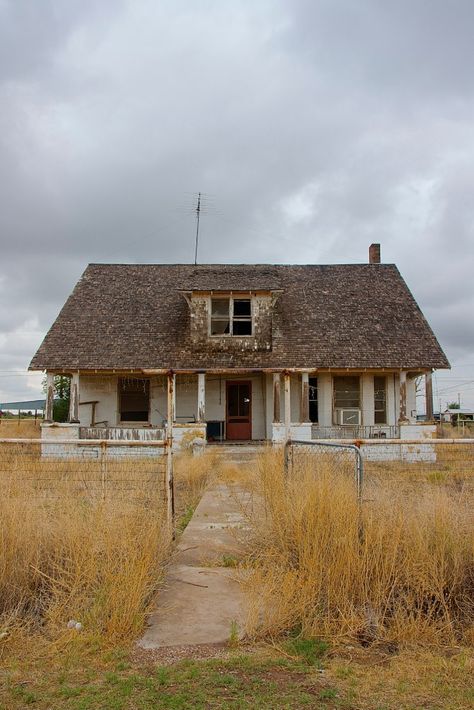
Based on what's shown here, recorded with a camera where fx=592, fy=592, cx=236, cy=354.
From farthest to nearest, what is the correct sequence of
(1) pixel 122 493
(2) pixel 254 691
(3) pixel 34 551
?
(1) pixel 122 493 < (3) pixel 34 551 < (2) pixel 254 691

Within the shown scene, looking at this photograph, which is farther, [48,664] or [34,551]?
[34,551]

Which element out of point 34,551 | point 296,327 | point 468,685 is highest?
point 296,327

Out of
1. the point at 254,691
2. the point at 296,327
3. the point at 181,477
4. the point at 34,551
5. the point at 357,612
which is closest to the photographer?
the point at 254,691

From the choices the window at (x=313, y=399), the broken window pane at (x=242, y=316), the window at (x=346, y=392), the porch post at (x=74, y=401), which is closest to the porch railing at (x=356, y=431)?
the window at (x=313, y=399)

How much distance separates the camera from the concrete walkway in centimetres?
460

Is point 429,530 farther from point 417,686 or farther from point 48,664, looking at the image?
point 48,664

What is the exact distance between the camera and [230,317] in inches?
826

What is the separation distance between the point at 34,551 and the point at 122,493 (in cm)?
132

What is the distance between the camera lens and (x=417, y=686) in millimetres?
3857

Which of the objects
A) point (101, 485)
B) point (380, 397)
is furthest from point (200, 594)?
point (380, 397)

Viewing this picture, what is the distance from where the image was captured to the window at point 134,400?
21.9 m

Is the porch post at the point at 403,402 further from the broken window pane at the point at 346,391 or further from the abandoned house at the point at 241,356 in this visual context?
the broken window pane at the point at 346,391

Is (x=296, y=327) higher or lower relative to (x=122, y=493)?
higher

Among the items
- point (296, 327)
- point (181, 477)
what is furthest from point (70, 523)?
point (296, 327)
